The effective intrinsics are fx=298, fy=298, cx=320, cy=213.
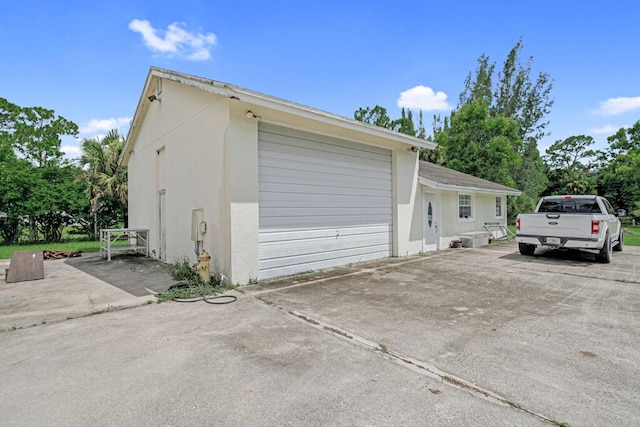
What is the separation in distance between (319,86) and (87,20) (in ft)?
33.8

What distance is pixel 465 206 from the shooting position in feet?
43.7

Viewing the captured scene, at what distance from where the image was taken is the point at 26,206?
14.3 meters

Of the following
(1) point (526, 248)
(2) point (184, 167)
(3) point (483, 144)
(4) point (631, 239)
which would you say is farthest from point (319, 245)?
(3) point (483, 144)

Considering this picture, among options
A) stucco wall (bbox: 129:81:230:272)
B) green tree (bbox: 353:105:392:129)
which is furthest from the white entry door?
green tree (bbox: 353:105:392:129)

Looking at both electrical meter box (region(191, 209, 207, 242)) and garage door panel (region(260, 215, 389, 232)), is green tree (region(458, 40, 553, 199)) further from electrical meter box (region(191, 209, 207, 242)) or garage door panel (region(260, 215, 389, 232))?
electrical meter box (region(191, 209, 207, 242))

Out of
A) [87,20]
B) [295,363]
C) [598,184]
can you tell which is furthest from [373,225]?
[598,184]

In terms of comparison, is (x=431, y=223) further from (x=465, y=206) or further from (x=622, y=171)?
(x=622, y=171)

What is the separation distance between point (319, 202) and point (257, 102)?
2924 millimetres

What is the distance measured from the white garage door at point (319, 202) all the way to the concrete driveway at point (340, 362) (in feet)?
5.77

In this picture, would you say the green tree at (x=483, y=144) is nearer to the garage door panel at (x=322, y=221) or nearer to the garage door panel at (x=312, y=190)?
the garage door panel at (x=312, y=190)

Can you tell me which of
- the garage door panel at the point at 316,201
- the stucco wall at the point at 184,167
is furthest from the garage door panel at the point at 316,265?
the garage door panel at the point at 316,201

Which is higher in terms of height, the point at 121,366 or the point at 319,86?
the point at 319,86

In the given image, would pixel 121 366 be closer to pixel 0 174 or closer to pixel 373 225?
pixel 373 225

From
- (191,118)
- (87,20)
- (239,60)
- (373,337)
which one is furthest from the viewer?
(239,60)
